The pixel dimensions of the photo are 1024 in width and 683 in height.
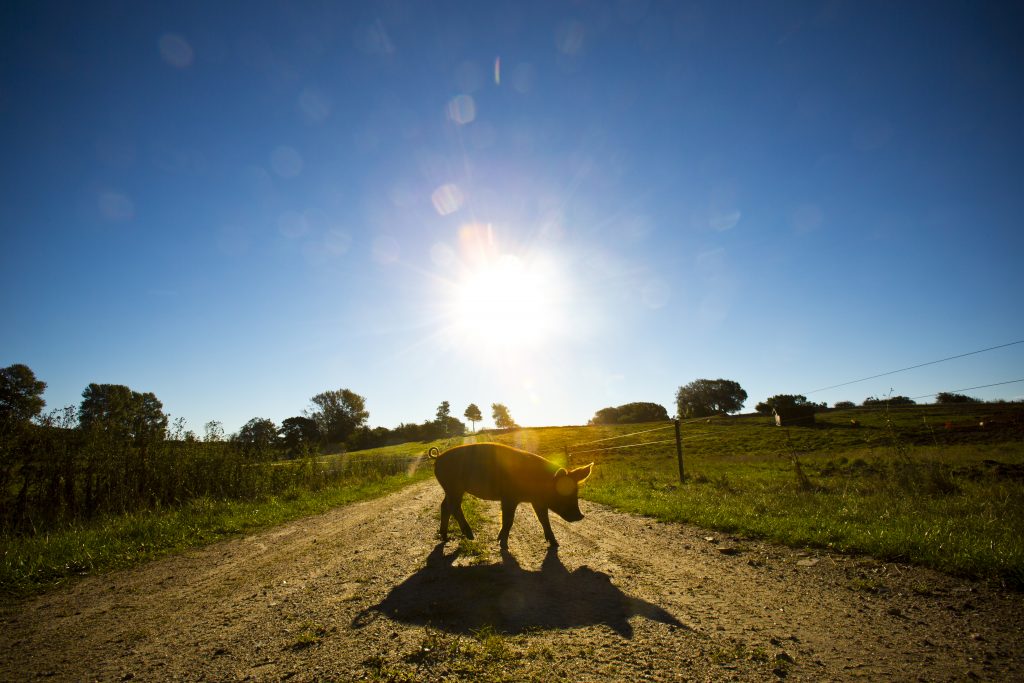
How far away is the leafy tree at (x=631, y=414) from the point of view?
78.2 metres

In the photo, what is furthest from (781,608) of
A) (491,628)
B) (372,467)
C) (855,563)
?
(372,467)

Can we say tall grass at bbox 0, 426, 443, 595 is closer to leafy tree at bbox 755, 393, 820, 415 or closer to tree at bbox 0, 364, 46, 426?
tree at bbox 0, 364, 46, 426

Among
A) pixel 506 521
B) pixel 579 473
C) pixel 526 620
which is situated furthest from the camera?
pixel 579 473

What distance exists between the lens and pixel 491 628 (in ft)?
12.1

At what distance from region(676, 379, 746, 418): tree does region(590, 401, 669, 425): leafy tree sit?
309 inches

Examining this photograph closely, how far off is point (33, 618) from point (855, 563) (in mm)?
10039

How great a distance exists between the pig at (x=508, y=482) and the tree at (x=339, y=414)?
90056mm

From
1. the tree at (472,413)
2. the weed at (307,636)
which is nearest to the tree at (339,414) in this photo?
the tree at (472,413)

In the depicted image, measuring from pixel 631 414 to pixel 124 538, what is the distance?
81.3 meters

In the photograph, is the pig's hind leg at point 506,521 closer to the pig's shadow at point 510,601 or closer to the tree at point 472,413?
the pig's shadow at point 510,601

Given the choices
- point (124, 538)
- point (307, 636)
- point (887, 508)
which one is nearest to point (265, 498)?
point (124, 538)

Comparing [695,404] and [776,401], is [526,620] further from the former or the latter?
[695,404]

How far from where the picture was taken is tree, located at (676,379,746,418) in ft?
282

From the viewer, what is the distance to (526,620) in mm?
3893
